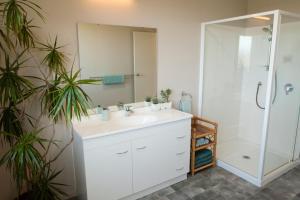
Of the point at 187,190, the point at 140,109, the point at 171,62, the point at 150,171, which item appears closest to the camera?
the point at 150,171

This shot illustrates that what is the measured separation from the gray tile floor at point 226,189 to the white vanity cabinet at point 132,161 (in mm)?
134

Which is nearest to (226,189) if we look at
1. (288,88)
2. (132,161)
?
(132,161)

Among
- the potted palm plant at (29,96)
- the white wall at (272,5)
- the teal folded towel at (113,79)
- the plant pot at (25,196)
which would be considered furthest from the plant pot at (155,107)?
the white wall at (272,5)

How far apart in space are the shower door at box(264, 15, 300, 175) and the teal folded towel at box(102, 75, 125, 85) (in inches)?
69.5

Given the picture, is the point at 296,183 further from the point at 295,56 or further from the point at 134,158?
the point at 134,158

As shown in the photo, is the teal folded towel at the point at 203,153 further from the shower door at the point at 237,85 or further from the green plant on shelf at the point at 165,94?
the green plant on shelf at the point at 165,94

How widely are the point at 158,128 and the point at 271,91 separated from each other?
4.39 feet

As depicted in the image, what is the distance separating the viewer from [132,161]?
2.19 metres

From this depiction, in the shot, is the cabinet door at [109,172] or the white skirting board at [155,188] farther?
the white skirting board at [155,188]

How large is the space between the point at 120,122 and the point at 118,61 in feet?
2.37

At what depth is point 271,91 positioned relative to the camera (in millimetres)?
2396

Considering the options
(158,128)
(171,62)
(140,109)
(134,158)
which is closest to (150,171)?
(134,158)

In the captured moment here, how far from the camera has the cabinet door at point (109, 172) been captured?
197 cm

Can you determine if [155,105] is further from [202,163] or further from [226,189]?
[226,189]
